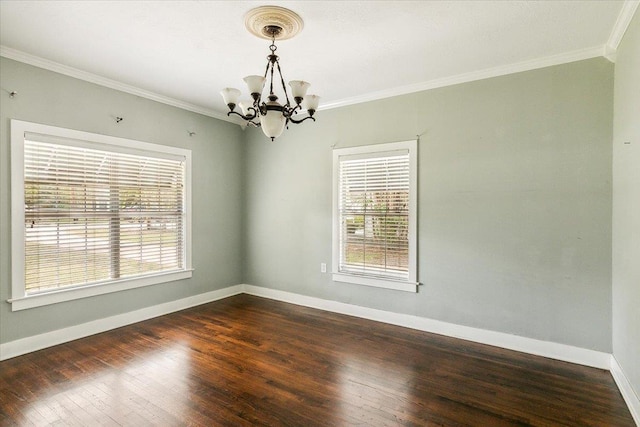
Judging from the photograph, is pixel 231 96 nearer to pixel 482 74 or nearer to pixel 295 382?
pixel 295 382

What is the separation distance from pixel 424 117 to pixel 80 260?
400 centimetres

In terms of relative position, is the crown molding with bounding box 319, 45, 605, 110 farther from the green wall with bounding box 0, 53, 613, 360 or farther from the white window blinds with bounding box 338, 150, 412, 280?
the white window blinds with bounding box 338, 150, 412, 280

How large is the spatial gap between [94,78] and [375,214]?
3.42 meters

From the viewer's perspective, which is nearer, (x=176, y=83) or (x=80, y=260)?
(x=80, y=260)

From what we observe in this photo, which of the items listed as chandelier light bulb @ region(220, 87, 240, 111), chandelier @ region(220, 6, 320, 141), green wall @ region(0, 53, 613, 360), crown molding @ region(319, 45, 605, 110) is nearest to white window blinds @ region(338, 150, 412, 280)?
green wall @ region(0, 53, 613, 360)

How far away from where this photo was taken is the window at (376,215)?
3.79m

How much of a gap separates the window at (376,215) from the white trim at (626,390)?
175 cm

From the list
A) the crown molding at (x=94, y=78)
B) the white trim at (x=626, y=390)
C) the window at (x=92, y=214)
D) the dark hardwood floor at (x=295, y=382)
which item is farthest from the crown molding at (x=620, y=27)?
the window at (x=92, y=214)

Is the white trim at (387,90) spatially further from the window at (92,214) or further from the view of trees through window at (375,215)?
the view of trees through window at (375,215)

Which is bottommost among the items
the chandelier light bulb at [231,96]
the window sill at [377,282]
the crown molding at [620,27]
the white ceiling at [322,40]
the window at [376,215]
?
the window sill at [377,282]

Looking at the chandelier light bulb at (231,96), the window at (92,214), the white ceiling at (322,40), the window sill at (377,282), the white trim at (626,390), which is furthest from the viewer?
the window sill at (377,282)

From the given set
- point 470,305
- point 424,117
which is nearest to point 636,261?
point 470,305

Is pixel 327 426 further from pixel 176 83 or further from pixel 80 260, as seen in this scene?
pixel 176 83

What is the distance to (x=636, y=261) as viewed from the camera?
2.20 m
